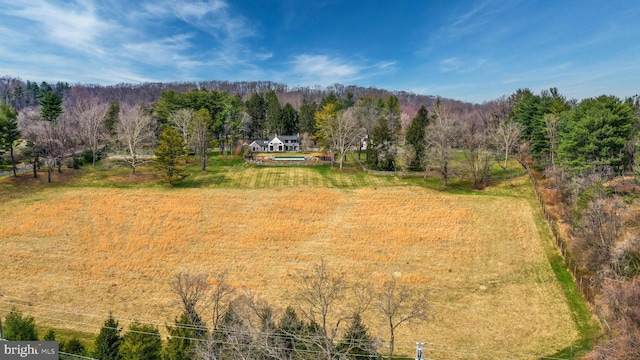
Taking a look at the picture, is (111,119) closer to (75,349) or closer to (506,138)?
(75,349)

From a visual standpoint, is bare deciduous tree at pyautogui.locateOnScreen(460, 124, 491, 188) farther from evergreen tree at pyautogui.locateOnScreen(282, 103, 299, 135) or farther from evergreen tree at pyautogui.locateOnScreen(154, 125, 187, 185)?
evergreen tree at pyautogui.locateOnScreen(282, 103, 299, 135)

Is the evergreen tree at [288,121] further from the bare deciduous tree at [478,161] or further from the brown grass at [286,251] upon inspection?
the bare deciduous tree at [478,161]

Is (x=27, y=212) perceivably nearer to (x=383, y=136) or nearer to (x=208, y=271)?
(x=208, y=271)

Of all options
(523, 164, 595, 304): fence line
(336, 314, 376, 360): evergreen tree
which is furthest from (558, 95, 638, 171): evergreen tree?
(336, 314, 376, 360): evergreen tree

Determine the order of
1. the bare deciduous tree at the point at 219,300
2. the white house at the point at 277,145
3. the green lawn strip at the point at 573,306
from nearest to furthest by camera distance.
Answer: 1. the bare deciduous tree at the point at 219,300
2. the green lawn strip at the point at 573,306
3. the white house at the point at 277,145

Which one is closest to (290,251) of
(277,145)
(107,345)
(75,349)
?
(107,345)

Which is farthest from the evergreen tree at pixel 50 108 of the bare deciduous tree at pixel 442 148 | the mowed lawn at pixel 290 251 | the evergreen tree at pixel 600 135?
the evergreen tree at pixel 600 135
